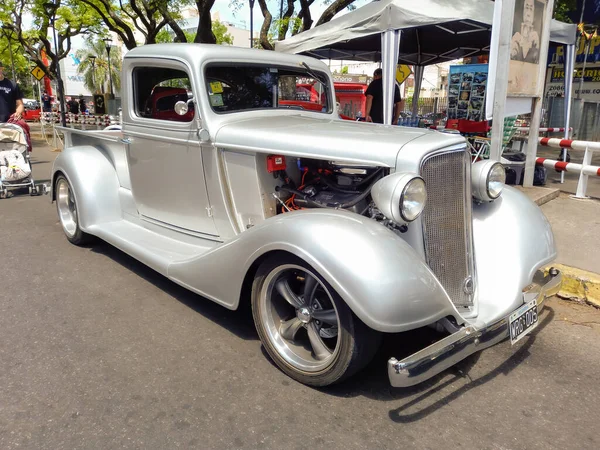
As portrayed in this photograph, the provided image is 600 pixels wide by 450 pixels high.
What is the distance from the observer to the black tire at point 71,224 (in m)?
4.78

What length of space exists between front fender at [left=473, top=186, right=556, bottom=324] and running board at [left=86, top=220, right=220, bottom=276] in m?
1.81

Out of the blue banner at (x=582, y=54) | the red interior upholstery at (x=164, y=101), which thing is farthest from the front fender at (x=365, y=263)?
the blue banner at (x=582, y=54)

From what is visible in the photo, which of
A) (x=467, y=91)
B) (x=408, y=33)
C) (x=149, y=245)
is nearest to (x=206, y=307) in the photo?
(x=149, y=245)

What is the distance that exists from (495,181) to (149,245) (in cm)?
261

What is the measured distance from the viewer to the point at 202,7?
1137 centimetres

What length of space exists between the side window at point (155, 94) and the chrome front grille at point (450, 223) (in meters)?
2.19

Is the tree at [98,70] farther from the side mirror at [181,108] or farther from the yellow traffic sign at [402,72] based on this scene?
the side mirror at [181,108]

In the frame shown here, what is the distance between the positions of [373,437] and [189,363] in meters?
1.17

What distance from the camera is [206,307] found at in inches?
140

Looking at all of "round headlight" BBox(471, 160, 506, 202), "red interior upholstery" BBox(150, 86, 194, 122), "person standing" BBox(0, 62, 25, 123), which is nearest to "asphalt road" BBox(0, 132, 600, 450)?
"round headlight" BBox(471, 160, 506, 202)

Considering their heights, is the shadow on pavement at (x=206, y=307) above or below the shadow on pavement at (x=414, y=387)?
above

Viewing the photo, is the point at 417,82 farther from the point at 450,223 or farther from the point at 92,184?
the point at 450,223

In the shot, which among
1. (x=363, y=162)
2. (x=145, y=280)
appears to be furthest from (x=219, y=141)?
(x=145, y=280)

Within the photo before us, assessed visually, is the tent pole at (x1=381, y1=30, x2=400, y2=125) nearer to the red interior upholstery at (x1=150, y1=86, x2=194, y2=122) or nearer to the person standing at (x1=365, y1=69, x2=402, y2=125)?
the person standing at (x1=365, y1=69, x2=402, y2=125)
